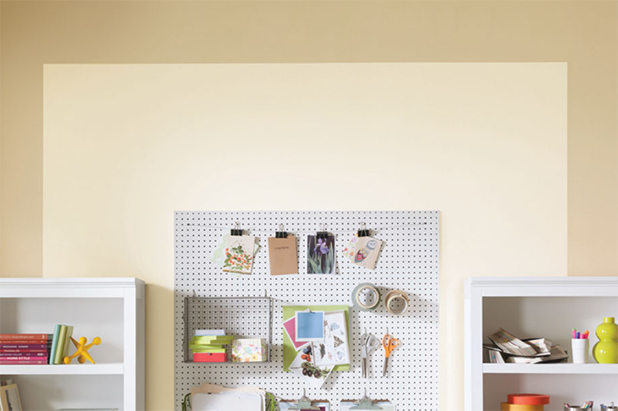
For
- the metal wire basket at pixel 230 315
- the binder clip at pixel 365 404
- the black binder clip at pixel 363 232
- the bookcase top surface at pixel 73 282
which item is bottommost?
the binder clip at pixel 365 404

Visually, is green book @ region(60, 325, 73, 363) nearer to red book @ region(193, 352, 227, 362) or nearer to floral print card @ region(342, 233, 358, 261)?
red book @ region(193, 352, 227, 362)

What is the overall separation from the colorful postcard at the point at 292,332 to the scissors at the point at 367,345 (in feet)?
0.75

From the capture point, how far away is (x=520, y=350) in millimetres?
2705

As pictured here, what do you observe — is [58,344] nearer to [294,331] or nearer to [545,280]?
[294,331]

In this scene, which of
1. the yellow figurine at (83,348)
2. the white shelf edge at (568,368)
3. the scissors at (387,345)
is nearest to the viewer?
the white shelf edge at (568,368)

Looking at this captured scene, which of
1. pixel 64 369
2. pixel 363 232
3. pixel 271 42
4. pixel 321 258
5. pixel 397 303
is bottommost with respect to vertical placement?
pixel 64 369

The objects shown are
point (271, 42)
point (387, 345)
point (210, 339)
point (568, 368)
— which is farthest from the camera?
point (271, 42)

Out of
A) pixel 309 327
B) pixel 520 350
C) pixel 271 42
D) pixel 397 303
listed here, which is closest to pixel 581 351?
pixel 520 350

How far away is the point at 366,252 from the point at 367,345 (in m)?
0.37

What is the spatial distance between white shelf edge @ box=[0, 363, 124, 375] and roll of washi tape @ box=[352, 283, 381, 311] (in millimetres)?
937

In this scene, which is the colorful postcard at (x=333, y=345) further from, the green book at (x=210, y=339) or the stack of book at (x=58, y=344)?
the stack of book at (x=58, y=344)

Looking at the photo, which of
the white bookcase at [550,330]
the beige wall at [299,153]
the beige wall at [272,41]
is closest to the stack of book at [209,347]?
the beige wall at [299,153]

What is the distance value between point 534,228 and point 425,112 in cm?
65

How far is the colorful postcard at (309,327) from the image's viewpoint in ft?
9.46
